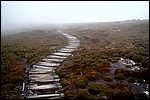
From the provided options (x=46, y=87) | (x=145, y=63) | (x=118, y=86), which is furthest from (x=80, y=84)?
(x=145, y=63)

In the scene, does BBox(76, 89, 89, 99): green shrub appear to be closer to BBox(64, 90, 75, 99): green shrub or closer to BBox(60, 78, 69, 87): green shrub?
BBox(64, 90, 75, 99): green shrub

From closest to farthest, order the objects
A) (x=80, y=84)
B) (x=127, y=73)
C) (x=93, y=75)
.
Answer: (x=80, y=84) → (x=93, y=75) → (x=127, y=73)

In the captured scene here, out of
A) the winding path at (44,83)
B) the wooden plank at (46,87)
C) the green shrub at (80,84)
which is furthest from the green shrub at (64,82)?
the green shrub at (80,84)

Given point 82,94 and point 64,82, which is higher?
point 64,82

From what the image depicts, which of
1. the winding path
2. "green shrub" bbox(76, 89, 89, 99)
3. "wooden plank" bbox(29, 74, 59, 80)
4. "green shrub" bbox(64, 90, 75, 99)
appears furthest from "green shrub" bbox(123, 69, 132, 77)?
"green shrub" bbox(64, 90, 75, 99)

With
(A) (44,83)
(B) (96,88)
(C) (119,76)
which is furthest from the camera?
(C) (119,76)

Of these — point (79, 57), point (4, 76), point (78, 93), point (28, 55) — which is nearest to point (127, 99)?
point (78, 93)

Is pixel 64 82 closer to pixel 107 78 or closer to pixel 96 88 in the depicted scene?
pixel 96 88

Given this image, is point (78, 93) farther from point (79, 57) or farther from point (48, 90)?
point (79, 57)

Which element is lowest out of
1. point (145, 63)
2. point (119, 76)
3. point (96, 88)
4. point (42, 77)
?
point (96, 88)
